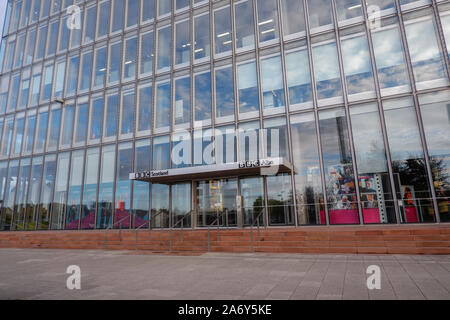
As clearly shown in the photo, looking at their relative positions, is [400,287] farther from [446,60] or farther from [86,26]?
[86,26]

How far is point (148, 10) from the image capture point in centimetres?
2139

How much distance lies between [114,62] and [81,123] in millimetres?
5025

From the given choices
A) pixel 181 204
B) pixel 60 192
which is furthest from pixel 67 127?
pixel 181 204

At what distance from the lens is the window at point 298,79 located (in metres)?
15.6

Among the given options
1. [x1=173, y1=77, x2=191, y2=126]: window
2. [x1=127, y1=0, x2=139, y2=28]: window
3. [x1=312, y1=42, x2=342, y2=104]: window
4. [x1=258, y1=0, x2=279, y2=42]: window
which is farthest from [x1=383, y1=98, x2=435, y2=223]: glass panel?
[x1=127, y1=0, x2=139, y2=28]: window

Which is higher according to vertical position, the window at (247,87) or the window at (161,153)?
the window at (247,87)

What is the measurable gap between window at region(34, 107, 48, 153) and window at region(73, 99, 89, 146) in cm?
330

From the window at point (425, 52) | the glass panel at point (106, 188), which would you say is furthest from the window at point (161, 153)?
the window at point (425, 52)

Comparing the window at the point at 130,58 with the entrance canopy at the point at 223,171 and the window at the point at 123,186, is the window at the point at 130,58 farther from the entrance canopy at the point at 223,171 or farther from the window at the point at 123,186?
the entrance canopy at the point at 223,171

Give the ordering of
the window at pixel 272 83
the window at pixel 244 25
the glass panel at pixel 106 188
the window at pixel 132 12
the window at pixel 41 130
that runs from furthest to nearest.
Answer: the window at pixel 41 130 < the window at pixel 132 12 < the glass panel at pixel 106 188 < the window at pixel 244 25 < the window at pixel 272 83

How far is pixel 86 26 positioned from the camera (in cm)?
2375

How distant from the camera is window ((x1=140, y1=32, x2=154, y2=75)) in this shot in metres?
20.3

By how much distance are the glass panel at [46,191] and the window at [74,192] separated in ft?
6.01

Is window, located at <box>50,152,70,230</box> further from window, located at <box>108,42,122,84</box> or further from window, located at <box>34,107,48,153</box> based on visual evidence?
window, located at <box>108,42,122,84</box>
